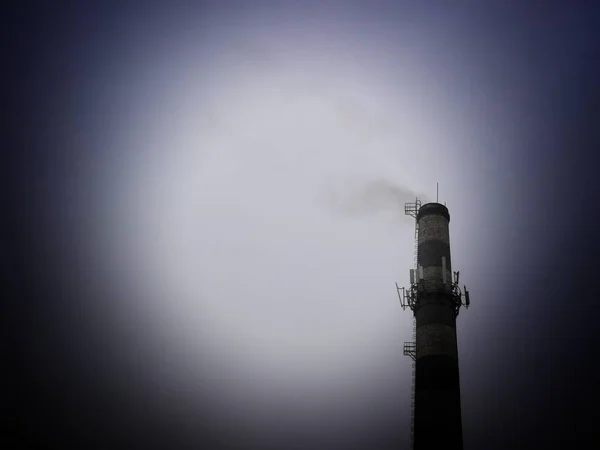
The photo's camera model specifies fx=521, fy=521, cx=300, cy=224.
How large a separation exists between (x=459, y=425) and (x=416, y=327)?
5917 millimetres

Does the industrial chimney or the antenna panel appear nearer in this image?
the industrial chimney

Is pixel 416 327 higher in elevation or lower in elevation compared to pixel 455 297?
lower

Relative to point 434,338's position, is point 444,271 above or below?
above

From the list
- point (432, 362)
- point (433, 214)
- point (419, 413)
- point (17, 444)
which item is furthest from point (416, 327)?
point (17, 444)

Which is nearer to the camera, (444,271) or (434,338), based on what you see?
(434,338)

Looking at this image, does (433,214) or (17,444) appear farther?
(17,444)

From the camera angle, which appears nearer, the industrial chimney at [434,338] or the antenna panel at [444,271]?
the industrial chimney at [434,338]

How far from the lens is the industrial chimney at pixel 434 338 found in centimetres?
2767

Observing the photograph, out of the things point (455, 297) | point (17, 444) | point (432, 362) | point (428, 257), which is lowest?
point (17, 444)

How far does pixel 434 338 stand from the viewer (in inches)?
1179

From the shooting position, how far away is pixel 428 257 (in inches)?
1296

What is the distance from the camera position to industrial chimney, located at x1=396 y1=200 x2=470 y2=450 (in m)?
27.7

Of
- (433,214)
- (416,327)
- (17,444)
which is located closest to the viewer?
(416,327)

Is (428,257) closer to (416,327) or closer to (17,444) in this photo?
(416,327)
